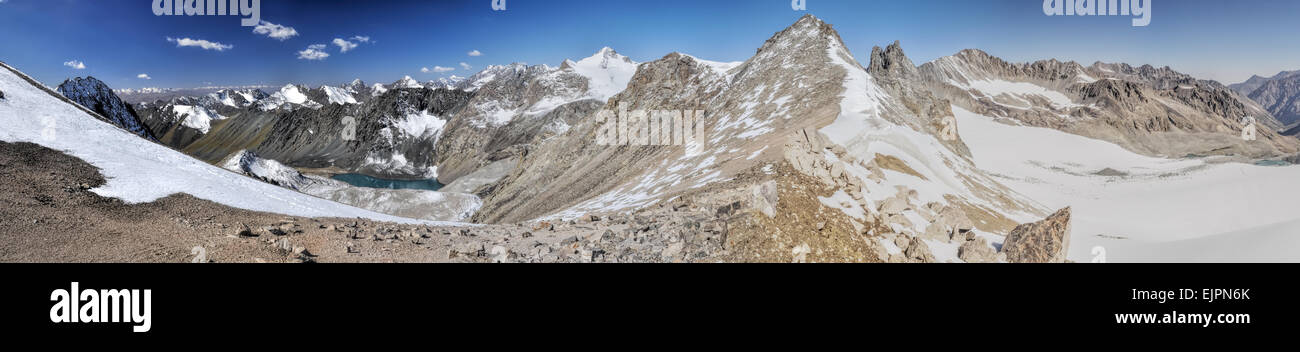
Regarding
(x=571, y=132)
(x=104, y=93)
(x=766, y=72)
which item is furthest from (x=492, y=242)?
(x=104, y=93)

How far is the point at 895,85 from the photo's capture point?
7300 centimetres

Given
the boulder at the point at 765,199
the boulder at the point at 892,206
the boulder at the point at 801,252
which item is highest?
the boulder at the point at 765,199

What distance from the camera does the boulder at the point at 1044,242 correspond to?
54.9 feet

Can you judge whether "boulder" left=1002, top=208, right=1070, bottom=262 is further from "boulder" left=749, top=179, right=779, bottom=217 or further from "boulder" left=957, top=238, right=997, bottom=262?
"boulder" left=749, top=179, right=779, bottom=217

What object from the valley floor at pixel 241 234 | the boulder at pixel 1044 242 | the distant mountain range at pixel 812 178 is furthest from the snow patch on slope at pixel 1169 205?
the valley floor at pixel 241 234

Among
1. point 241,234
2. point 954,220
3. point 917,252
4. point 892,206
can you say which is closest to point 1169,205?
point 954,220

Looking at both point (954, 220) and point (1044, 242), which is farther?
point (954, 220)

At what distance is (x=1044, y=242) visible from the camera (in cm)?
1694

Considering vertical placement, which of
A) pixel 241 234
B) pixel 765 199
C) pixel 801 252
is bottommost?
pixel 801 252

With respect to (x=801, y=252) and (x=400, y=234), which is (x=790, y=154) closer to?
(x=801, y=252)

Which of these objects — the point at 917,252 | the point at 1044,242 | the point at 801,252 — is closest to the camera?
the point at 801,252

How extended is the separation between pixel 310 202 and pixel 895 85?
73672 mm

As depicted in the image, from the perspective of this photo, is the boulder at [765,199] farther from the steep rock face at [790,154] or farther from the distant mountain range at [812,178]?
the steep rock face at [790,154]
